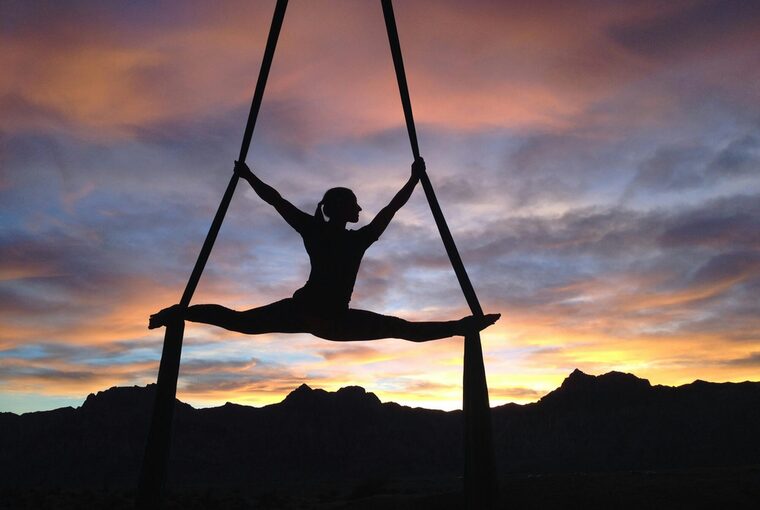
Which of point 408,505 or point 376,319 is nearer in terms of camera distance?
point 376,319

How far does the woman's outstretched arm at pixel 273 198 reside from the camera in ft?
22.3

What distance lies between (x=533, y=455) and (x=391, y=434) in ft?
66.7

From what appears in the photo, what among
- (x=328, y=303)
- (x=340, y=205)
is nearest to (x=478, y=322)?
(x=328, y=303)

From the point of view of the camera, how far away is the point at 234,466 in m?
81.8

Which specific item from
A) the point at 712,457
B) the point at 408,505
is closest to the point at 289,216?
the point at 408,505

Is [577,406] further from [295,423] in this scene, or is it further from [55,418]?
[55,418]

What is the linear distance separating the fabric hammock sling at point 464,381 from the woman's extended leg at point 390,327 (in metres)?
0.12

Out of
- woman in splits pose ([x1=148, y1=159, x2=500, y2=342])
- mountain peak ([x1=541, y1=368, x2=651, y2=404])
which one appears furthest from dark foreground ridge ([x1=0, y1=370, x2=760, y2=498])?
woman in splits pose ([x1=148, y1=159, x2=500, y2=342])

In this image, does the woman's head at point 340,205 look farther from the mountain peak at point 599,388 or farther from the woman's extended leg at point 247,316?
the mountain peak at point 599,388

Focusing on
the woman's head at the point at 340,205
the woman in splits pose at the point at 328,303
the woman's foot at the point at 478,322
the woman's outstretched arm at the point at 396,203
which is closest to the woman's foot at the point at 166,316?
the woman in splits pose at the point at 328,303

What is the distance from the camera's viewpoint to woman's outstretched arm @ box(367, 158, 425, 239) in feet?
22.8

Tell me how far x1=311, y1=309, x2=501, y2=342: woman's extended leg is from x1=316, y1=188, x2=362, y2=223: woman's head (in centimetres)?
95

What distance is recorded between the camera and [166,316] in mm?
6566

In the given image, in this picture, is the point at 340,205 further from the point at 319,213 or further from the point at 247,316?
the point at 247,316
